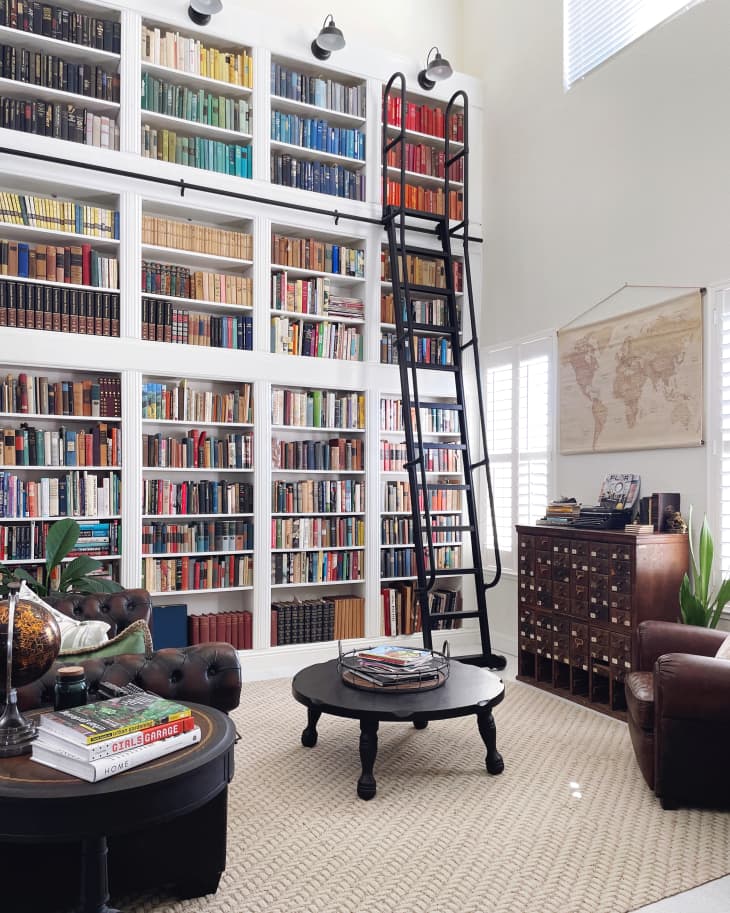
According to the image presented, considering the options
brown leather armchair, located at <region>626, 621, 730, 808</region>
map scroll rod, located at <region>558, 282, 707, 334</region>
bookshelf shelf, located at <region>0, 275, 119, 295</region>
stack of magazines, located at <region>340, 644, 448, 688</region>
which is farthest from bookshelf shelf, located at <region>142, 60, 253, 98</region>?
brown leather armchair, located at <region>626, 621, 730, 808</region>

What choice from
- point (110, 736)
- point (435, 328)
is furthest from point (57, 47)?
point (110, 736)

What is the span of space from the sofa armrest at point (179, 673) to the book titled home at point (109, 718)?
402 mm

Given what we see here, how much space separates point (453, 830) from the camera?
2975 mm

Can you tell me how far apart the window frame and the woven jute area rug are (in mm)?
1964

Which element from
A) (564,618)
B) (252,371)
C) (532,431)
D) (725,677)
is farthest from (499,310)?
(725,677)

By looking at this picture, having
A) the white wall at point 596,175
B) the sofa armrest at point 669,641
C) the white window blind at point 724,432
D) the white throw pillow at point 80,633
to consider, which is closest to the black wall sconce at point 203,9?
the white wall at point 596,175

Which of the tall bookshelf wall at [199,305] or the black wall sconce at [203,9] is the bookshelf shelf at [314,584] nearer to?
the tall bookshelf wall at [199,305]

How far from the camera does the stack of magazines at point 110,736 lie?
1.93 meters

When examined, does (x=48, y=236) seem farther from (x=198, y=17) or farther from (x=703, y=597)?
(x=703, y=597)

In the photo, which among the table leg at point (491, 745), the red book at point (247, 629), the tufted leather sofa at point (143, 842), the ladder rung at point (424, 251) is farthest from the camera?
the ladder rung at point (424, 251)

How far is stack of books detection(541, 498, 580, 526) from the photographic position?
4894 millimetres

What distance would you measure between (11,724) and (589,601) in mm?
3347

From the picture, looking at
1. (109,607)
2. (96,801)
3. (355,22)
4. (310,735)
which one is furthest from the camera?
(355,22)

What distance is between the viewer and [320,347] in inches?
231
